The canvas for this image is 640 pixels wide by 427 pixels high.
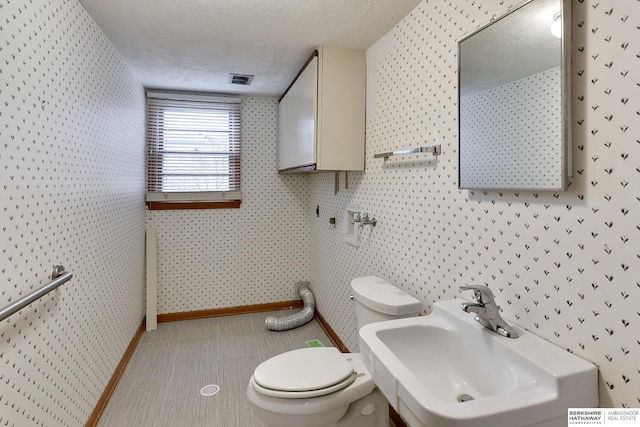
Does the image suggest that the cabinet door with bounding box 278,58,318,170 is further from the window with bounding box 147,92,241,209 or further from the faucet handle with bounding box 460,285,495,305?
the faucet handle with bounding box 460,285,495,305

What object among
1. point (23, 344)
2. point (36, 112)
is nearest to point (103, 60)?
point (36, 112)

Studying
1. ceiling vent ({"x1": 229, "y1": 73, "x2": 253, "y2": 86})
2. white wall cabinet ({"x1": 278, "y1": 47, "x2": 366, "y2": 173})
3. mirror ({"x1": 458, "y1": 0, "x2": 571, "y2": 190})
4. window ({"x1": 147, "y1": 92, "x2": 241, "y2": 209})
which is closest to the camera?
mirror ({"x1": 458, "y1": 0, "x2": 571, "y2": 190})

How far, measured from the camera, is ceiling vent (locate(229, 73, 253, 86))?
2739 millimetres

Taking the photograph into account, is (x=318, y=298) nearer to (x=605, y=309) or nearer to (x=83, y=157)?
(x=83, y=157)

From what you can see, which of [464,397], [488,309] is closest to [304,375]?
[464,397]

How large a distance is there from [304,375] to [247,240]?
84.9 inches

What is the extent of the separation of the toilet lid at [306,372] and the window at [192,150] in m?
2.09

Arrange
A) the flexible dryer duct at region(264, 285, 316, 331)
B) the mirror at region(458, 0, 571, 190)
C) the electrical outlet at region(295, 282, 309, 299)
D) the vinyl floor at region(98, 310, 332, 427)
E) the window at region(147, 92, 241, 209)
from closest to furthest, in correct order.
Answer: the mirror at region(458, 0, 571, 190), the vinyl floor at region(98, 310, 332, 427), the flexible dryer duct at region(264, 285, 316, 331), the window at region(147, 92, 241, 209), the electrical outlet at region(295, 282, 309, 299)

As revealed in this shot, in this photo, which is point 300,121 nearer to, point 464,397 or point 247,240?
point 247,240

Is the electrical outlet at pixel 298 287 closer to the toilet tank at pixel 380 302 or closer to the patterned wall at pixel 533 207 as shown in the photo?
the patterned wall at pixel 533 207

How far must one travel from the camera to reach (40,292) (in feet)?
4.03

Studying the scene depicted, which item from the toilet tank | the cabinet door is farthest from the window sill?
the toilet tank

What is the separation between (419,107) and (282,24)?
89 centimetres

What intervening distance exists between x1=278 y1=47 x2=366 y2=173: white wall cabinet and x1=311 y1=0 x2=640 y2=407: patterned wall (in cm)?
14
